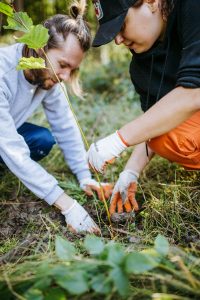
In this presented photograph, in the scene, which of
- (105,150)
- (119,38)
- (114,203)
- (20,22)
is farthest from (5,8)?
(114,203)

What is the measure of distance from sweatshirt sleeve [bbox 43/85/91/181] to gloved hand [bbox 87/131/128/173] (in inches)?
22.9

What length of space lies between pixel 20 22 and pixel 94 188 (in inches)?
40.4

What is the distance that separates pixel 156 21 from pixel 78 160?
108cm

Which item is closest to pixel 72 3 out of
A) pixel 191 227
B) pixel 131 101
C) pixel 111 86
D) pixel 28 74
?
pixel 28 74

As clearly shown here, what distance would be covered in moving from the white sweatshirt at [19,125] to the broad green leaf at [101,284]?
0.98m

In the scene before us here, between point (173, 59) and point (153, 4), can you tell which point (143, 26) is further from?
point (173, 59)

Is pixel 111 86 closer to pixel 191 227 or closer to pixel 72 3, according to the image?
pixel 72 3

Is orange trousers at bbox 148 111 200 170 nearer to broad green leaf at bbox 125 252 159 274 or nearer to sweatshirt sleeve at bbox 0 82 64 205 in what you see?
sweatshirt sleeve at bbox 0 82 64 205

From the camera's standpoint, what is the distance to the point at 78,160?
2.51 metres

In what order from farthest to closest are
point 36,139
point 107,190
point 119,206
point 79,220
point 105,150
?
point 36,139, point 107,190, point 119,206, point 79,220, point 105,150

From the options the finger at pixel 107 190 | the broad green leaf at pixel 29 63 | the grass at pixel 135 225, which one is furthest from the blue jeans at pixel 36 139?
the broad green leaf at pixel 29 63

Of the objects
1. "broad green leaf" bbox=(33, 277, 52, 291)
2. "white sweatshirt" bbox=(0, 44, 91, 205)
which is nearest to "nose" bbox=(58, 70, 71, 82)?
"white sweatshirt" bbox=(0, 44, 91, 205)

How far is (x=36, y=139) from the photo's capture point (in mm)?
2453

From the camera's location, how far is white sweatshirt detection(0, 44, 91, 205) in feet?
6.54
